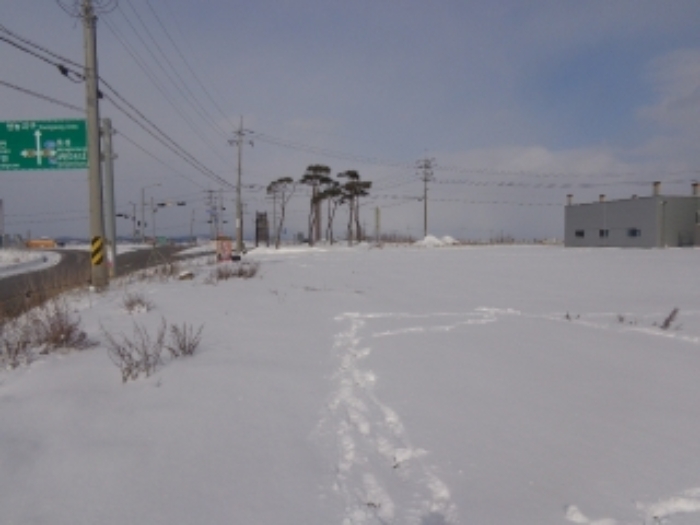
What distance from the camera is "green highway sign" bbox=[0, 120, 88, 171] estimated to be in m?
12.3

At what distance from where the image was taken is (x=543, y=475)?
2.85 metres

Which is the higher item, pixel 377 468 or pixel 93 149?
pixel 93 149

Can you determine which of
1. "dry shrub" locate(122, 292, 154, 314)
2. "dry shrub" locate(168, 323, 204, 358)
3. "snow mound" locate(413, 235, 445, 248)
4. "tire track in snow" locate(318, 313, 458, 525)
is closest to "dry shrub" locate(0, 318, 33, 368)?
"dry shrub" locate(168, 323, 204, 358)

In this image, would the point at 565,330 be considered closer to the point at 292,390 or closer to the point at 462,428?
the point at 462,428

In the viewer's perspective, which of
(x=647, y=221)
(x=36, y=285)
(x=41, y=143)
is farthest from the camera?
(x=647, y=221)

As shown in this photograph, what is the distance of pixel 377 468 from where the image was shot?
9.63ft

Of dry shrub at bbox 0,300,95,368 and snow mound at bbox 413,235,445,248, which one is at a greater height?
snow mound at bbox 413,235,445,248

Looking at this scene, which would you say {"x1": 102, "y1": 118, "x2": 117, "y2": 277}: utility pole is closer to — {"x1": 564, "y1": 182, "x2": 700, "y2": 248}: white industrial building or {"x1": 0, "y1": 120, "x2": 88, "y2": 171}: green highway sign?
{"x1": 0, "y1": 120, "x2": 88, "y2": 171}: green highway sign

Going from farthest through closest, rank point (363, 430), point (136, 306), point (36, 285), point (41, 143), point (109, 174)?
point (109, 174)
point (36, 285)
point (41, 143)
point (136, 306)
point (363, 430)

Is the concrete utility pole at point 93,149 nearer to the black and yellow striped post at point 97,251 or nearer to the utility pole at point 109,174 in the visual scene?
the black and yellow striped post at point 97,251

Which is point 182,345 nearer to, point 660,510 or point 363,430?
point 363,430

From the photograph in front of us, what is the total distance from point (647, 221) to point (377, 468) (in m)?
43.9

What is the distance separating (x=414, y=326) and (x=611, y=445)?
4226 mm

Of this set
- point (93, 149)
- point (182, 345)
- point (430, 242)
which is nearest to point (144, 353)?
point (182, 345)
